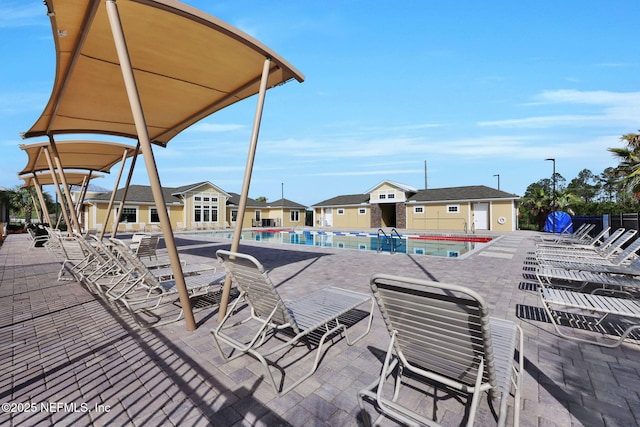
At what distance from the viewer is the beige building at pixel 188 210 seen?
29484mm

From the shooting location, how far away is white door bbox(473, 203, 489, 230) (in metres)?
28.0

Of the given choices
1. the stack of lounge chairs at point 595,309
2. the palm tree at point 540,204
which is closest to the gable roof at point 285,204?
the palm tree at point 540,204

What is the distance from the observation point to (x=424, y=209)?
101 ft

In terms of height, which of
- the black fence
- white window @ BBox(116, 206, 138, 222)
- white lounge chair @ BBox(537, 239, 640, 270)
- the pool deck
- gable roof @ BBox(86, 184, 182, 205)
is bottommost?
the pool deck

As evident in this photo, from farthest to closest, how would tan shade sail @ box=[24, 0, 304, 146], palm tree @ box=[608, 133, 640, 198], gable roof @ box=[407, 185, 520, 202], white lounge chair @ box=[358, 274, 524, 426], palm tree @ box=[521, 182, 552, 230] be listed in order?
gable roof @ box=[407, 185, 520, 202] < palm tree @ box=[521, 182, 552, 230] < palm tree @ box=[608, 133, 640, 198] < tan shade sail @ box=[24, 0, 304, 146] < white lounge chair @ box=[358, 274, 524, 426]

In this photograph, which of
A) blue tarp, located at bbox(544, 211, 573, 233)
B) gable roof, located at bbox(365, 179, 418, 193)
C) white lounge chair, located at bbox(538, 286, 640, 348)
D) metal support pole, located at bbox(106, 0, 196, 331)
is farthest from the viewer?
gable roof, located at bbox(365, 179, 418, 193)

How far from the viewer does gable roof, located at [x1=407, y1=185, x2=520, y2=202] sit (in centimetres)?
2714

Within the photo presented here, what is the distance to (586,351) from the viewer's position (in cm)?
331

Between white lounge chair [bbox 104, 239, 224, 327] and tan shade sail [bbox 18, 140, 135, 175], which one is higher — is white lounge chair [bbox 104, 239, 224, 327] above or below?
below

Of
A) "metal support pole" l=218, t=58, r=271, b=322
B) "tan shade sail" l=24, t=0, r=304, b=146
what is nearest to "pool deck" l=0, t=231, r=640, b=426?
"metal support pole" l=218, t=58, r=271, b=322

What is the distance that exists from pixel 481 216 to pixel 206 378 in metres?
30.6

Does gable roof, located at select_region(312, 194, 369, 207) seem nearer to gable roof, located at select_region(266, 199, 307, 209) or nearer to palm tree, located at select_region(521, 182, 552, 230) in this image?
gable roof, located at select_region(266, 199, 307, 209)

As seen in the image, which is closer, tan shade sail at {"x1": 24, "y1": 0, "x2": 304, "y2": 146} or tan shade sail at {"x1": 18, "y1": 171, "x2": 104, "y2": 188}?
tan shade sail at {"x1": 24, "y1": 0, "x2": 304, "y2": 146}

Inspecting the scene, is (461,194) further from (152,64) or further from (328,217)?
(152,64)
